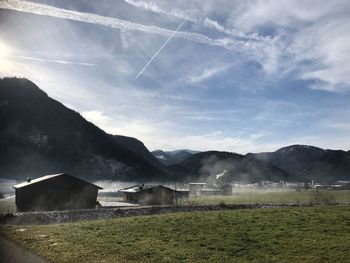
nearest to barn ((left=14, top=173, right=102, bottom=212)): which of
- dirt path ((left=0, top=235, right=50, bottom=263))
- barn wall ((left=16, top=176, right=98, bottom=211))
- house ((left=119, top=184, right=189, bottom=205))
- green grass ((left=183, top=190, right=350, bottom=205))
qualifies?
barn wall ((left=16, top=176, right=98, bottom=211))

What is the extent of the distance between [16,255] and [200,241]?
37.4ft

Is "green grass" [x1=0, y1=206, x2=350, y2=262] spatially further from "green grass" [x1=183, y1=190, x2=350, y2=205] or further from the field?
"green grass" [x1=183, y1=190, x2=350, y2=205]

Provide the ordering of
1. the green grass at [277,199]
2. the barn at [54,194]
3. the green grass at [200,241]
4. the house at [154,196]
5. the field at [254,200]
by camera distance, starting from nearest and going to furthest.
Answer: the green grass at [200,241], the barn at [54,194], the field at [254,200], the green grass at [277,199], the house at [154,196]

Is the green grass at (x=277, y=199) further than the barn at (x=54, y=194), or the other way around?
the green grass at (x=277, y=199)

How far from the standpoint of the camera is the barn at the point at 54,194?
71250 millimetres

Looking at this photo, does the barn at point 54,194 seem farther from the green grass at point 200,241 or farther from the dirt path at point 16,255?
the dirt path at point 16,255

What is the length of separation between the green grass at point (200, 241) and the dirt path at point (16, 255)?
2.51ft

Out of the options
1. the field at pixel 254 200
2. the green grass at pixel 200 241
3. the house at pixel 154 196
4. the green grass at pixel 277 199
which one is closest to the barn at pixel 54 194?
the field at pixel 254 200

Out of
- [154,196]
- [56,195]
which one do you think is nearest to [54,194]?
[56,195]

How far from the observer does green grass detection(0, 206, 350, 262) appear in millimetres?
20641

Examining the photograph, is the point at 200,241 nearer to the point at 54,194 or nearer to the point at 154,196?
the point at 54,194

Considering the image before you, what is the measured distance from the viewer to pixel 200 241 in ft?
82.9

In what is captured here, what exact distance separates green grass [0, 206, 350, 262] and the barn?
39.8 meters

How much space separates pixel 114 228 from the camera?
32.7 metres
